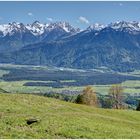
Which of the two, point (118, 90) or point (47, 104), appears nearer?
point (47, 104)

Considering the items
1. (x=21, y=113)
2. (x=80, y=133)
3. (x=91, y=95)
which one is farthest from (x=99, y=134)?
(x=91, y=95)

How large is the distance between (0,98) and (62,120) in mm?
18267

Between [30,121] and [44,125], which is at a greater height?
[30,121]

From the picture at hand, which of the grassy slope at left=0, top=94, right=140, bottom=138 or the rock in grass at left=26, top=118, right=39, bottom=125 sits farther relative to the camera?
the rock in grass at left=26, top=118, right=39, bottom=125

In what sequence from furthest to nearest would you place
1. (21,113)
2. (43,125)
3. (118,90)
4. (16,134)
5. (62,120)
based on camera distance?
1. (118,90)
2. (21,113)
3. (62,120)
4. (43,125)
5. (16,134)

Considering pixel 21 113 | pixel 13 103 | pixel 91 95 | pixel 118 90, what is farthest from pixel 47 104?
pixel 118 90

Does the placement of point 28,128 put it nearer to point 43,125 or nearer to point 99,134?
point 43,125

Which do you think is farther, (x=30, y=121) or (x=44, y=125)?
(x=30, y=121)

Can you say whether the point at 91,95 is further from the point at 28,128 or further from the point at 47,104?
the point at 28,128

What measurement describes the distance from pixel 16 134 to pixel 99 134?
9.92m

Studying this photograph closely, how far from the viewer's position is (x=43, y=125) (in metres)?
46.8

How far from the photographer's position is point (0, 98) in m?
68.6

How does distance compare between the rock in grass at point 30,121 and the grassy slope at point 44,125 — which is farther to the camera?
the rock in grass at point 30,121

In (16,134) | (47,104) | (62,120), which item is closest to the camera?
(16,134)
